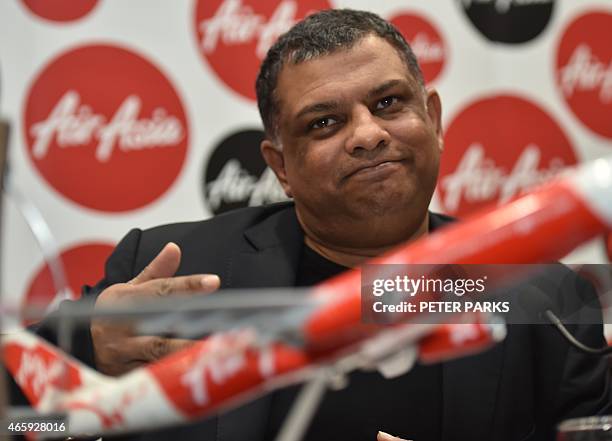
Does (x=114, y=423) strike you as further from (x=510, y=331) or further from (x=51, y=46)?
(x=51, y=46)

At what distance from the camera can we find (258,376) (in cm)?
40

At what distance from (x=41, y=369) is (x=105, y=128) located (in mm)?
1382

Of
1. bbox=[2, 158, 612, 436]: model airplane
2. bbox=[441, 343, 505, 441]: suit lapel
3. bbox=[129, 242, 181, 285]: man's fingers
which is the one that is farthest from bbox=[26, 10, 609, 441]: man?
bbox=[2, 158, 612, 436]: model airplane

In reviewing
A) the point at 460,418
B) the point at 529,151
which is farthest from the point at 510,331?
the point at 529,151

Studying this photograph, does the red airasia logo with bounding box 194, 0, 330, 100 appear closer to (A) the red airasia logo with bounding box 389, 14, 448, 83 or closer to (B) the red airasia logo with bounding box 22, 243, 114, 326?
(A) the red airasia logo with bounding box 389, 14, 448, 83

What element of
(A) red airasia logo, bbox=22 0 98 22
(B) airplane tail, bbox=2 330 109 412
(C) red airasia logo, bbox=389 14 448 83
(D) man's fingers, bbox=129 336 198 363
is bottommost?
(D) man's fingers, bbox=129 336 198 363

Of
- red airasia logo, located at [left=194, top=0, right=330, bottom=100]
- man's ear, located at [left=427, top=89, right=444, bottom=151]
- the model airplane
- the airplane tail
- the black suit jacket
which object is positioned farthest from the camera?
red airasia logo, located at [left=194, top=0, right=330, bottom=100]

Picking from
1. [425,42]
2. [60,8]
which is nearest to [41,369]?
[60,8]

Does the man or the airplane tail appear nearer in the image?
the airplane tail

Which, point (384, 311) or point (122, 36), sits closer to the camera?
point (384, 311)

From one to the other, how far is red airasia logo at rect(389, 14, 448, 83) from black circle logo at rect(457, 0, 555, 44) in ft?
0.39

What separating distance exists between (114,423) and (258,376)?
0.08 meters

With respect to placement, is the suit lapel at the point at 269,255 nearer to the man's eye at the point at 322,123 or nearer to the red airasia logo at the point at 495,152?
the man's eye at the point at 322,123

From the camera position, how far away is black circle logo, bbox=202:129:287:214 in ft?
6.23
